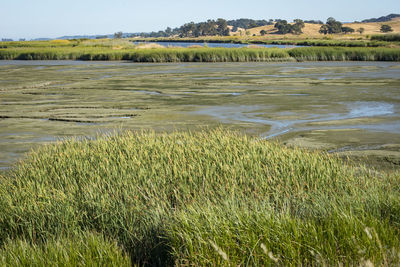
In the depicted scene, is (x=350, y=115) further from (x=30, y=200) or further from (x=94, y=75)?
(x=94, y=75)

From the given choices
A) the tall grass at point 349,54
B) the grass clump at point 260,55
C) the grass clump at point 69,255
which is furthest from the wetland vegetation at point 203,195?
the grass clump at point 260,55

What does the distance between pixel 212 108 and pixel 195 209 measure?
1074cm

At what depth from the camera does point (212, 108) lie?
620 inches

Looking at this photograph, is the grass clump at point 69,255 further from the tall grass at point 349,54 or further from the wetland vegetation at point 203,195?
the tall grass at point 349,54

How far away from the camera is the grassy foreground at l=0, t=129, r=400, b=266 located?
4.33m

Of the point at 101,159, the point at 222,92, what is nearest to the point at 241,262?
the point at 101,159

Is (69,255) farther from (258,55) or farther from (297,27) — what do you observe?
(297,27)

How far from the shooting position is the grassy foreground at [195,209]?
4.33 meters

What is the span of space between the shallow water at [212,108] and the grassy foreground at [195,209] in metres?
3.29

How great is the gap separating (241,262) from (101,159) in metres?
3.53

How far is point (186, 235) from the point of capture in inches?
171

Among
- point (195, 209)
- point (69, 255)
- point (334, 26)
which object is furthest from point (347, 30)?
point (69, 255)

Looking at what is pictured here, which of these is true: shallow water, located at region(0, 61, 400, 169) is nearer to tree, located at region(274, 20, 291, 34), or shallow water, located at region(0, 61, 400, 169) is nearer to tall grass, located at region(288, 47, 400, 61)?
tall grass, located at region(288, 47, 400, 61)

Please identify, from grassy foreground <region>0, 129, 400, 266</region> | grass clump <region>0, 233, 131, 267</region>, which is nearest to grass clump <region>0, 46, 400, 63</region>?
grassy foreground <region>0, 129, 400, 266</region>
